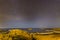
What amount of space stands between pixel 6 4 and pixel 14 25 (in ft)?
1.10

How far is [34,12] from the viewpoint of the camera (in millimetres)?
15203

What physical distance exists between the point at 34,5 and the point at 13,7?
0.31m

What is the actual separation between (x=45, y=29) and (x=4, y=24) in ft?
2.01

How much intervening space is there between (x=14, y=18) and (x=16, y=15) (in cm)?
5

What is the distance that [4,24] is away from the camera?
49.8 feet

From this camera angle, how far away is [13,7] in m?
15.2

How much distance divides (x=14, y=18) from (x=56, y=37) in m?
0.68

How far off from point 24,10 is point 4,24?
1.19 ft

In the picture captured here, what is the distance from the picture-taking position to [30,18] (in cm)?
1520

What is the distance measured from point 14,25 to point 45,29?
1.52ft

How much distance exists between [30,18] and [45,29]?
0.28 metres

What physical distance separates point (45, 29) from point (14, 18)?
0.49 meters

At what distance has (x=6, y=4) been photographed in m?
15.2

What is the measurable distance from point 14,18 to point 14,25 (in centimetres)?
10
